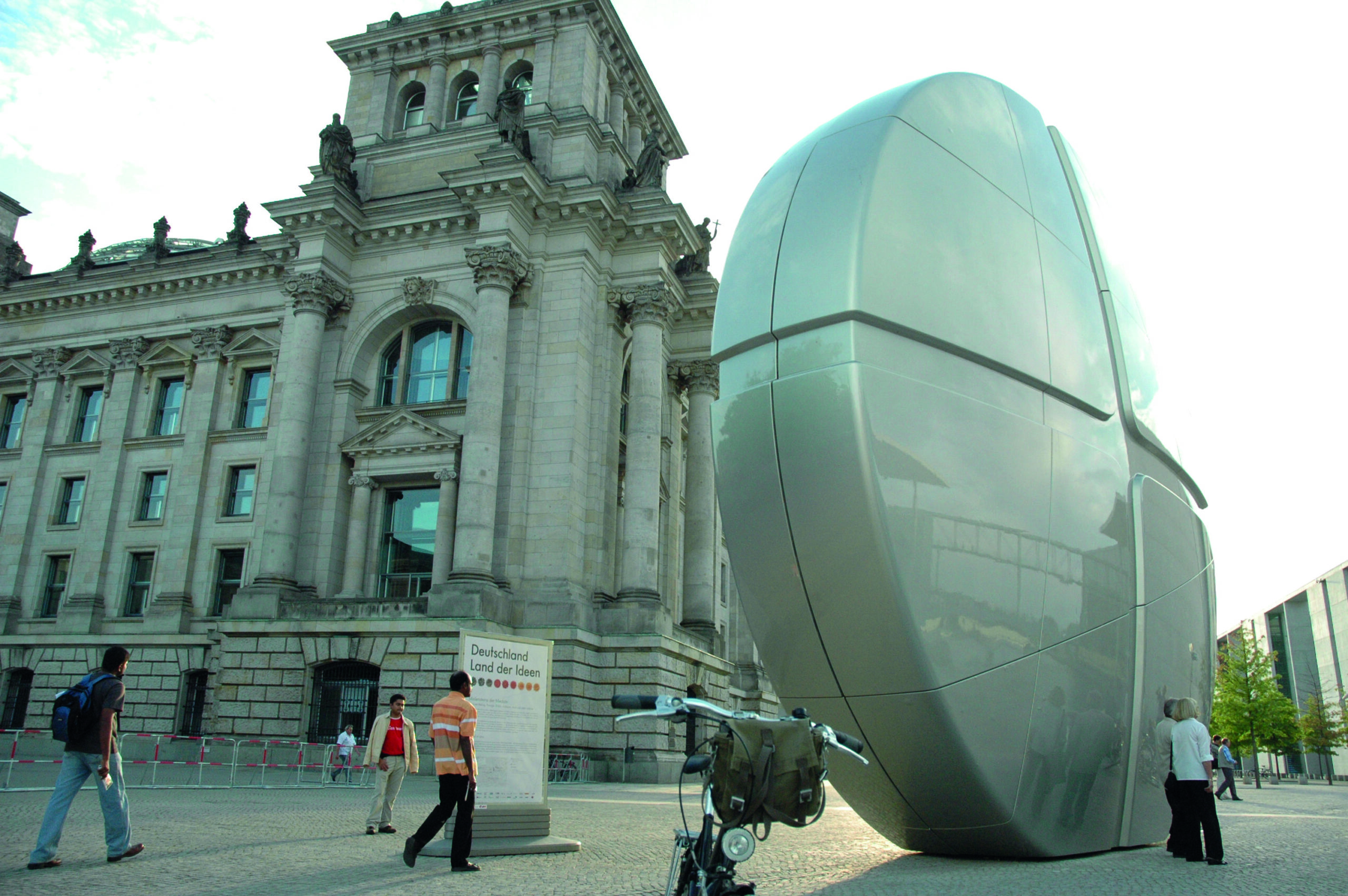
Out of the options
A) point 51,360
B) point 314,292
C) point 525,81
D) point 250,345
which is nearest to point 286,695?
point 314,292

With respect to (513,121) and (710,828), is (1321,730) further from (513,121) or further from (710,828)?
(710,828)

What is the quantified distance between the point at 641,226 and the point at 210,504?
17.1 metres

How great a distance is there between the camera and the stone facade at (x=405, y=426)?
2742 centimetres

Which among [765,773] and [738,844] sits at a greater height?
[765,773]

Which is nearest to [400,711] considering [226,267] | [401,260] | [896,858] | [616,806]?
[616,806]

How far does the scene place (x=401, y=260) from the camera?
31734 mm

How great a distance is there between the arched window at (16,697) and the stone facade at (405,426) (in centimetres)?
58

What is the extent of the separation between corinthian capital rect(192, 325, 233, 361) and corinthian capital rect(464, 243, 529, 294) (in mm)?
Result: 11235

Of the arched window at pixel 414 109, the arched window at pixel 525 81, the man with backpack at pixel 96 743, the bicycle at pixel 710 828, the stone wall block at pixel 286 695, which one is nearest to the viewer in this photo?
the bicycle at pixel 710 828

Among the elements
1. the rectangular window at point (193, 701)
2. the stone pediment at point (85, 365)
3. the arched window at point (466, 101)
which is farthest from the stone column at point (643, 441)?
the stone pediment at point (85, 365)

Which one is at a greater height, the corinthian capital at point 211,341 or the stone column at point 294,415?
the corinthian capital at point 211,341

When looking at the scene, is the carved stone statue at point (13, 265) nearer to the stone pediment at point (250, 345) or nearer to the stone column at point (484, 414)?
the stone pediment at point (250, 345)

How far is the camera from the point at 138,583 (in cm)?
3391

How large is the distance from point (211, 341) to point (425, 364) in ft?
28.5
